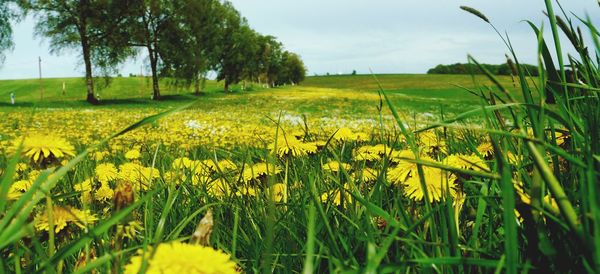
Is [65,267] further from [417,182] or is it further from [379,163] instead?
[379,163]

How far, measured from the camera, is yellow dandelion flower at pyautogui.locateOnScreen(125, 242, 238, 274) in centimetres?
51

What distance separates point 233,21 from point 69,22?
2411 centimetres

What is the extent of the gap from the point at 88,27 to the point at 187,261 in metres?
29.4

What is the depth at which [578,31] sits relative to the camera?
50.0 inches

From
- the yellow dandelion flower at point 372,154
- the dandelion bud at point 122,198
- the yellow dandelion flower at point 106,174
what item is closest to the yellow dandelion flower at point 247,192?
the yellow dandelion flower at point 372,154

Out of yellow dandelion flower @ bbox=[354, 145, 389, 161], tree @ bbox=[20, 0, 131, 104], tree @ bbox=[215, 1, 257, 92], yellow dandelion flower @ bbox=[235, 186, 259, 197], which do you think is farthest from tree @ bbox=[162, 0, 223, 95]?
yellow dandelion flower @ bbox=[235, 186, 259, 197]

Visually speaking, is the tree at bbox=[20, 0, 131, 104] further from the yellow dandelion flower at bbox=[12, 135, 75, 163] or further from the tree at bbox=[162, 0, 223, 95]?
the yellow dandelion flower at bbox=[12, 135, 75, 163]

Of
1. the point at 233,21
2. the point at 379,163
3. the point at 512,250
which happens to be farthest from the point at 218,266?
the point at 233,21

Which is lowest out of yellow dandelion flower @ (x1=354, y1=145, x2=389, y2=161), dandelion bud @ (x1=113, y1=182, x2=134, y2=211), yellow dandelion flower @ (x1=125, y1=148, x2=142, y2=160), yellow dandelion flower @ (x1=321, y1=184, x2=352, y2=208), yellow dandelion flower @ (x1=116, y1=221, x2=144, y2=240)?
yellow dandelion flower @ (x1=125, y1=148, x2=142, y2=160)

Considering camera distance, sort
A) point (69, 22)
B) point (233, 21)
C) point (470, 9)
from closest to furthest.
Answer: point (470, 9)
point (69, 22)
point (233, 21)

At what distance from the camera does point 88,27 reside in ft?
87.7

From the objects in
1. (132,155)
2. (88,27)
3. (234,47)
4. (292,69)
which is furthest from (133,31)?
(292,69)

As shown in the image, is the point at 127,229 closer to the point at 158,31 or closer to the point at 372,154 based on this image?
the point at 372,154

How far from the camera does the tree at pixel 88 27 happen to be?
25906 millimetres
